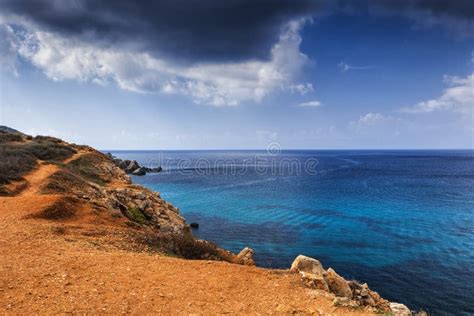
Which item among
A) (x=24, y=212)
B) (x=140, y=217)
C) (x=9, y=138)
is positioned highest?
(x=9, y=138)

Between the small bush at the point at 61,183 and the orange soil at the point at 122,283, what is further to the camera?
the small bush at the point at 61,183

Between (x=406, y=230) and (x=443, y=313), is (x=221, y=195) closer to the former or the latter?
(x=406, y=230)

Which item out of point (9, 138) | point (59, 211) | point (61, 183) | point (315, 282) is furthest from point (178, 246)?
point (9, 138)

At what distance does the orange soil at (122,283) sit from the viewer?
8.53 metres

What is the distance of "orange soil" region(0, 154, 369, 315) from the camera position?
8531 millimetres

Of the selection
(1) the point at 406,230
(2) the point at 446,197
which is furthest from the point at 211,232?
(2) the point at 446,197

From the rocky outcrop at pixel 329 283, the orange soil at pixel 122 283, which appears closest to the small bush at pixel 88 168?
the orange soil at pixel 122 283

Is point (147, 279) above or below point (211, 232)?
above

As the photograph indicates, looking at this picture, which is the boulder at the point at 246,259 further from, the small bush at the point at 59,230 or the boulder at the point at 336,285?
the small bush at the point at 59,230

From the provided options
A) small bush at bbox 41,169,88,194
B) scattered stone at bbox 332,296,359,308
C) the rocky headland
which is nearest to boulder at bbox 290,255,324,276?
the rocky headland

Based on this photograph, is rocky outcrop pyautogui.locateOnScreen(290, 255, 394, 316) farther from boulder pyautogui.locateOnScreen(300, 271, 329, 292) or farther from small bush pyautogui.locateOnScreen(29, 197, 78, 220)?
small bush pyautogui.locateOnScreen(29, 197, 78, 220)

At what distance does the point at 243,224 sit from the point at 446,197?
44.0 meters

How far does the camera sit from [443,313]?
20656mm

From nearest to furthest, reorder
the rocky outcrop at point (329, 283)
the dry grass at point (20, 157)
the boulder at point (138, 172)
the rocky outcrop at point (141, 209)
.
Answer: the rocky outcrop at point (329, 283) → the rocky outcrop at point (141, 209) → the dry grass at point (20, 157) → the boulder at point (138, 172)
